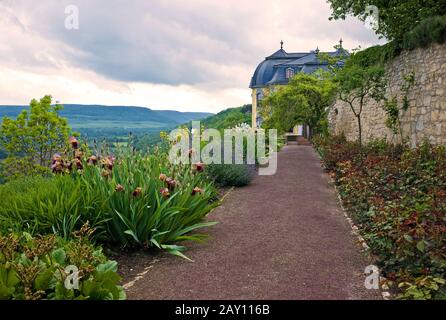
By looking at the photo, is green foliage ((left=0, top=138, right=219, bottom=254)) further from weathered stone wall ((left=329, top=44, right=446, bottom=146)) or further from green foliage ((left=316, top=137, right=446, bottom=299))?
weathered stone wall ((left=329, top=44, right=446, bottom=146))

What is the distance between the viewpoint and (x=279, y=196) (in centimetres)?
797

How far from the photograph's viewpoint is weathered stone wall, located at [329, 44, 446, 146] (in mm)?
8703

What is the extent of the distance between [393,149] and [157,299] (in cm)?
877

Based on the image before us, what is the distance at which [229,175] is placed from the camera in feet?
29.8

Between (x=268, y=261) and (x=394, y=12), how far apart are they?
10208 millimetres

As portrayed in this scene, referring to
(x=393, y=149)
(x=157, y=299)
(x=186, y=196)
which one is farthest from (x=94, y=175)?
(x=393, y=149)

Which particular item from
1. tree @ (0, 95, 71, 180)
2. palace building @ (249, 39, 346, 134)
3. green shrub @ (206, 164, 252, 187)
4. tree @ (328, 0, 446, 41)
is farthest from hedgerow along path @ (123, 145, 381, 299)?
palace building @ (249, 39, 346, 134)

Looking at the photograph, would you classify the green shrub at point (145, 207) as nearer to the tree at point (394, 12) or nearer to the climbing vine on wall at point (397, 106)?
the climbing vine on wall at point (397, 106)

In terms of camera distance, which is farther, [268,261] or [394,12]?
[394,12]

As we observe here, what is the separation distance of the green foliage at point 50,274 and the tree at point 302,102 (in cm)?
2239

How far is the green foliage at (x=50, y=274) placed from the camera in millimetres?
2898

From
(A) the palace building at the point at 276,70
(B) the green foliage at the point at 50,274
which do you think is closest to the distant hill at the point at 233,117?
(A) the palace building at the point at 276,70

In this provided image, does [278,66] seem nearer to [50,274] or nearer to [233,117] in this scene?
[233,117]

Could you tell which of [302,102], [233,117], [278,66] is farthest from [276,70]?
[302,102]
